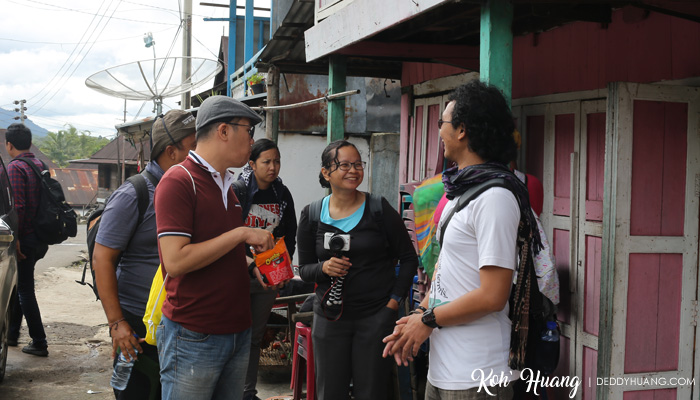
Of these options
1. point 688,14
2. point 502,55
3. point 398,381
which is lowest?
point 398,381

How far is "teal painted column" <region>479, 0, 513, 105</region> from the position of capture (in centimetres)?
340

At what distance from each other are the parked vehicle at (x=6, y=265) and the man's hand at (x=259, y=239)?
10.2 ft

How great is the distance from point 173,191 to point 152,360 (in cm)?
103

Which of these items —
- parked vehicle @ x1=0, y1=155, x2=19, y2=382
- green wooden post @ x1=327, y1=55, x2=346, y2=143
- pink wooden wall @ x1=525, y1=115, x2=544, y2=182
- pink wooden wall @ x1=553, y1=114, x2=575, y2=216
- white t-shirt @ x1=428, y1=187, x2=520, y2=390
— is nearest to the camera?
white t-shirt @ x1=428, y1=187, x2=520, y2=390

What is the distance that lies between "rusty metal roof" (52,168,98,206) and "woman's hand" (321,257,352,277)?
42.9 metres

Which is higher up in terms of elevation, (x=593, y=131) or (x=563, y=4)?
(x=563, y=4)

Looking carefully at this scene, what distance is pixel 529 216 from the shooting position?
8.10ft

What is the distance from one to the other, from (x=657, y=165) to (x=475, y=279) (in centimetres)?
213

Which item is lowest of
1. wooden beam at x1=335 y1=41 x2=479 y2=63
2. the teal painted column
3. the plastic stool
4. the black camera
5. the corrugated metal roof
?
the plastic stool

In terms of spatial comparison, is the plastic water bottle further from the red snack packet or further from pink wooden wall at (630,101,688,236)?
pink wooden wall at (630,101,688,236)

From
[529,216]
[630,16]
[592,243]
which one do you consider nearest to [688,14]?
[630,16]

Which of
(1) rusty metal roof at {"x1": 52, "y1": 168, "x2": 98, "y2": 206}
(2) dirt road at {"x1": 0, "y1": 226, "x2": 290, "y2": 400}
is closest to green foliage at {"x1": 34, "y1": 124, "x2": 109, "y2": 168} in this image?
(1) rusty metal roof at {"x1": 52, "y1": 168, "x2": 98, "y2": 206}

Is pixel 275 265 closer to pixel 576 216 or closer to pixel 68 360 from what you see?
pixel 576 216

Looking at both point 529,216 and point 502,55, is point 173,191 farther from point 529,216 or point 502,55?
point 502,55
